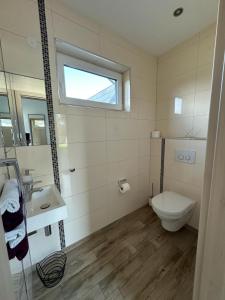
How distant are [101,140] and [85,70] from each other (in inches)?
32.2

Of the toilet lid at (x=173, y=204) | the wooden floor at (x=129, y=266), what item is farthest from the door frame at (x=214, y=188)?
the toilet lid at (x=173, y=204)

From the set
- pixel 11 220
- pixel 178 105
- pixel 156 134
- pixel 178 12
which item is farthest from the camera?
pixel 156 134

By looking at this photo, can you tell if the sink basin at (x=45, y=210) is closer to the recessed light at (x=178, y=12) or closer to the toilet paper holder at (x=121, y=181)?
the toilet paper holder at (x=121, y=181)

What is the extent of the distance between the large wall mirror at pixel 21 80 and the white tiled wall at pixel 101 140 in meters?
0.13

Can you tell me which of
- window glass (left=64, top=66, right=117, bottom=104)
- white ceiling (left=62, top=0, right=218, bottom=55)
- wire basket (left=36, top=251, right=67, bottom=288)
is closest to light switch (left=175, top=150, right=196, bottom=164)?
window glass (left=64, top=66, right=117, bottom=104)

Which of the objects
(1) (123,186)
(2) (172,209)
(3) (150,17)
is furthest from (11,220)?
(3) (150,17)

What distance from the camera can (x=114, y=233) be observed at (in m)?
1.70

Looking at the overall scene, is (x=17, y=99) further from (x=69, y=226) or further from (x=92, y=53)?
(x=69, y=226)

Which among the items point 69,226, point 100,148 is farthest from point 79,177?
point 69,226

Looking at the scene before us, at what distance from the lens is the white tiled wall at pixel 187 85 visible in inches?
61.6

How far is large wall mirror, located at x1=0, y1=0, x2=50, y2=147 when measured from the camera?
3.34 feet

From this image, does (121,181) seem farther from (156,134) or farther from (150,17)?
(150,17)

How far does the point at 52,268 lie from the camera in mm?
1295

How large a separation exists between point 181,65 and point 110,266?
7.99 ft
